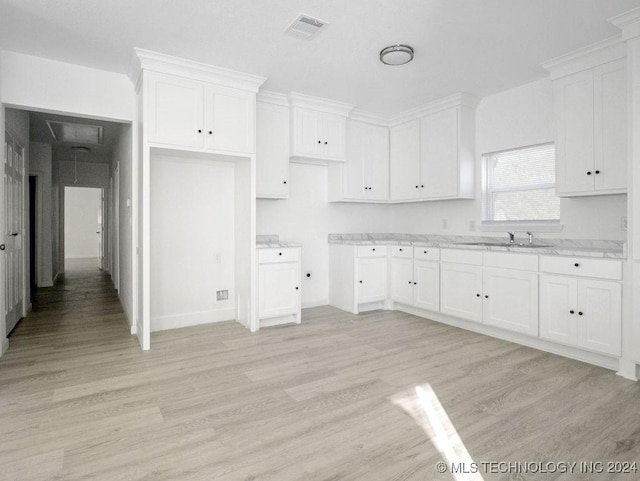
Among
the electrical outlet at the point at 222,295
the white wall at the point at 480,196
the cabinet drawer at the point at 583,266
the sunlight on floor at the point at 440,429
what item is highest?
the white wall at the point at 480,196

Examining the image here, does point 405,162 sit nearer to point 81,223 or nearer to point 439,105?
point 439,105

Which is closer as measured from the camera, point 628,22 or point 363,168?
point 628,22

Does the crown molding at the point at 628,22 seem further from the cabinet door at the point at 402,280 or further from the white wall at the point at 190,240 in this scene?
the white wall at the point at 190,240

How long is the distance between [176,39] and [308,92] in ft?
5.26

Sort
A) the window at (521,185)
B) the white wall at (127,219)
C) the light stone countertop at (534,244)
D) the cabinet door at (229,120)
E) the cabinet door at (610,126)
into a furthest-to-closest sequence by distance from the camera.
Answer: the white wall at (127,219)
the window at (521,185)
the cabinet door at (229,120)
the cabinet door at (610,126)
the light stone countertop at (534,244)

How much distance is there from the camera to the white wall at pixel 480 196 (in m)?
3.33

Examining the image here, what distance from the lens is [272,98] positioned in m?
4.24

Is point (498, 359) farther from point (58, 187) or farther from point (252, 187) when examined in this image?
point (58, 187)

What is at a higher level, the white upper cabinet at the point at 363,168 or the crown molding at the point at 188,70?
the crown molding at the point at 188,70

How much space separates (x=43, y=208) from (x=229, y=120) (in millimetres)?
4959

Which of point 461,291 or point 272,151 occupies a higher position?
point 272,151

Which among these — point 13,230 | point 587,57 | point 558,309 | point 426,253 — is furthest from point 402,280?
point 13,230

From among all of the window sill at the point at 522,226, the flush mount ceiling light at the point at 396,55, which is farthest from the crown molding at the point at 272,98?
the window sill at the point at 522,226

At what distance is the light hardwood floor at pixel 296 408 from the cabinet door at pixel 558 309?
0.70 feet
